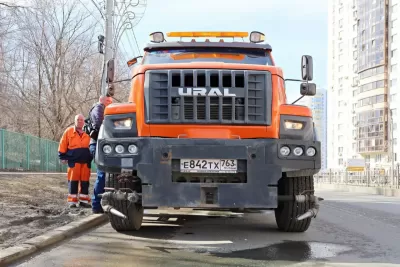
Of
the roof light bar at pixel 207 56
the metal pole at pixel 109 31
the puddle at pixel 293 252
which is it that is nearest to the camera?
the puddle at pixel 293 252

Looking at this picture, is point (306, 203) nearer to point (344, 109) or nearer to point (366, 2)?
point (366, 2)

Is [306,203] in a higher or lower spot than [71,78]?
lower

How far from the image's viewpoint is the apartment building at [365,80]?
8300cm

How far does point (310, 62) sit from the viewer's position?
8.36 m

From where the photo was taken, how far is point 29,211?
369 inches

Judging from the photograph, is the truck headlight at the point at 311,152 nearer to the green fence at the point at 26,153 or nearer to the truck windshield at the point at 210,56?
the truck windshield at the point at 210,56

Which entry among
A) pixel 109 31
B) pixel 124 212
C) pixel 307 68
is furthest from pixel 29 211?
pixel 109 31

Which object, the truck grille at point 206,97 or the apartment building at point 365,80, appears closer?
the truck grille at point 206,97

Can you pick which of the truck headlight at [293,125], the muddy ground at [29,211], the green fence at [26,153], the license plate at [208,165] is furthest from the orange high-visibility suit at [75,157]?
the green fence at [26,153]

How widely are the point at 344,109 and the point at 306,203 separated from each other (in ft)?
329

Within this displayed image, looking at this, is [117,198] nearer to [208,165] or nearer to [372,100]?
Result: [208,165]

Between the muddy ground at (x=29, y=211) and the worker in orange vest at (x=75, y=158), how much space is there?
39 centimetres

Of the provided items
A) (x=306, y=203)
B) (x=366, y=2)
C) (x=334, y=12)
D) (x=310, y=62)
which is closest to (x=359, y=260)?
(x=306, y=203)

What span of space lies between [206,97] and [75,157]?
14.8 feet
